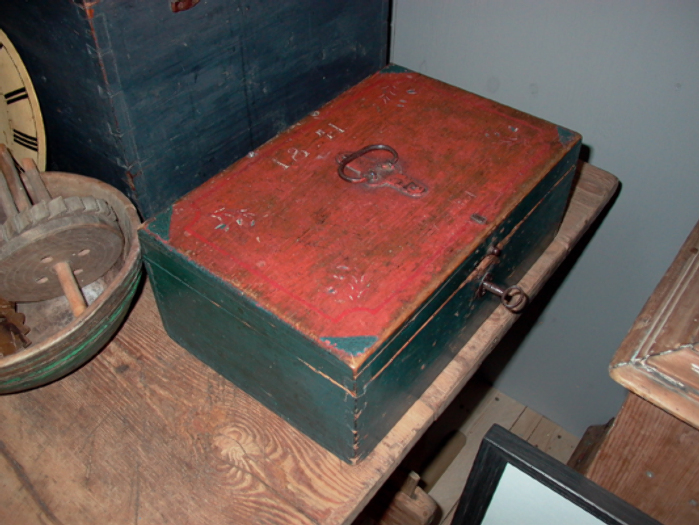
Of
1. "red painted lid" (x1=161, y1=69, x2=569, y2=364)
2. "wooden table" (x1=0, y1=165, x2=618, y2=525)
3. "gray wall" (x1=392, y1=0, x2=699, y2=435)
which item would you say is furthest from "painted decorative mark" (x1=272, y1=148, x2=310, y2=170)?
"gray wall" (x1=392, y1=0, x2=699, y2=435)

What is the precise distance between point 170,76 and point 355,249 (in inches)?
12.4

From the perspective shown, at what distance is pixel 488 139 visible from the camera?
931 millimetres

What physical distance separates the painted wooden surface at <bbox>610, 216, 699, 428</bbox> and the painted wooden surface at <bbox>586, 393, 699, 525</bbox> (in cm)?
6

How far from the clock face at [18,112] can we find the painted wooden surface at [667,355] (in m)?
0.78

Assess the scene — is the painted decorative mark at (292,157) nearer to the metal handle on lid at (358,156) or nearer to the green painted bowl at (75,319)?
the metal handle on lid at (358,156)

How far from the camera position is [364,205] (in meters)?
0.82

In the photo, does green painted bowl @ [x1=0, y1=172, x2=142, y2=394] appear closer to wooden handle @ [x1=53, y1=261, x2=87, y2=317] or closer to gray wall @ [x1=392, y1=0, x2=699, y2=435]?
wooden handle @ [x1=53, y1=261, x2=87, y2=317]

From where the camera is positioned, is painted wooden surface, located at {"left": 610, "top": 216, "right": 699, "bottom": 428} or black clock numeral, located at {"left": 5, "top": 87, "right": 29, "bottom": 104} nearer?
painted wooden surface, located at {"left": 610, "top": 216, "right": 699, "bottom": 428}

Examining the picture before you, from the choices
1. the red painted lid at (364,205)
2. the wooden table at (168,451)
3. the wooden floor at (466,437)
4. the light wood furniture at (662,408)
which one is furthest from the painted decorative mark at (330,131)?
the wooden floor at (466,437)

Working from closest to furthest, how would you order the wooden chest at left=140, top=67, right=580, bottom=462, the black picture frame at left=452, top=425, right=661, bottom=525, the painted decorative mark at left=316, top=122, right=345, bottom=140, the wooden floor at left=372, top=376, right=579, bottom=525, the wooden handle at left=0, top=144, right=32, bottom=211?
the black picture frame at left=452, top=425, right=661, bottom=525
the wooden chest at left=140, top=67, right=580, bottom=462
the wooden handle at left=0, top=144, right=32, bottom=211
the painted decorative mark at left=316, top=122, right=345, bottom=140
the wooden floor at left=372, top=376, right=579, bottom=525

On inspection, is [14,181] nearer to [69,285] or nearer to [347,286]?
[69,285]

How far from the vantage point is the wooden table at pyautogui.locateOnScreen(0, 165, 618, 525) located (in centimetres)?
74

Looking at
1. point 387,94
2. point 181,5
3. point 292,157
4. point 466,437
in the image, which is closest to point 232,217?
point 292,157

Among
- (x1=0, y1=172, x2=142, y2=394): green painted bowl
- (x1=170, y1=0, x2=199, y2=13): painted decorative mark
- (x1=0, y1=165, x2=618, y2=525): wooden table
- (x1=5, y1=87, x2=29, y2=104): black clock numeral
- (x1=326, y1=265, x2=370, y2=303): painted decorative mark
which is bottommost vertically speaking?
(x1=0, y1=165, x2=618, y2=525): wooden table
